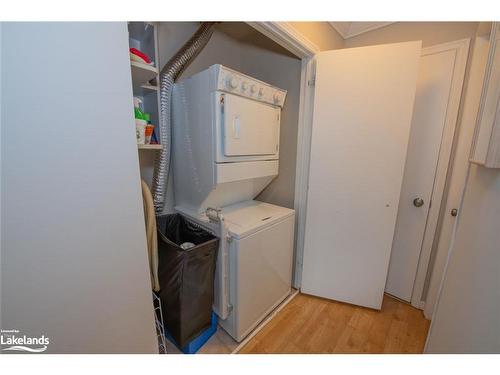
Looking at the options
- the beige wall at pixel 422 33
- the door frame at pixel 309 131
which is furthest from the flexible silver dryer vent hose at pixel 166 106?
the beige wall at pixel 422 33

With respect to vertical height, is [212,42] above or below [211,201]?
above

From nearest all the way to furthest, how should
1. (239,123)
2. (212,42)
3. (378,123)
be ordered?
(239,123), (378,123), (212,42)

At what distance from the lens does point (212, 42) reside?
1.97 m

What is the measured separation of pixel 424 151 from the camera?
1787mm

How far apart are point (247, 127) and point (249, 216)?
72 cm

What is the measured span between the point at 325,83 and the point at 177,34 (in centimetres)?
133

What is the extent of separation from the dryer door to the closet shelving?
46 cm

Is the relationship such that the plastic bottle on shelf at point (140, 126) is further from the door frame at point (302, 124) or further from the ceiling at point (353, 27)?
the ceiling at point (353, 27)

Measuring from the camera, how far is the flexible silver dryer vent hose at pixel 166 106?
1549mm

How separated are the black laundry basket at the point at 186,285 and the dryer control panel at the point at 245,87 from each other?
1.05 m

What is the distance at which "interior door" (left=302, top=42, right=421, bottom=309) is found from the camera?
5.17ft

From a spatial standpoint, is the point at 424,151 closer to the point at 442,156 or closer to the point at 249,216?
the point at 442,156
